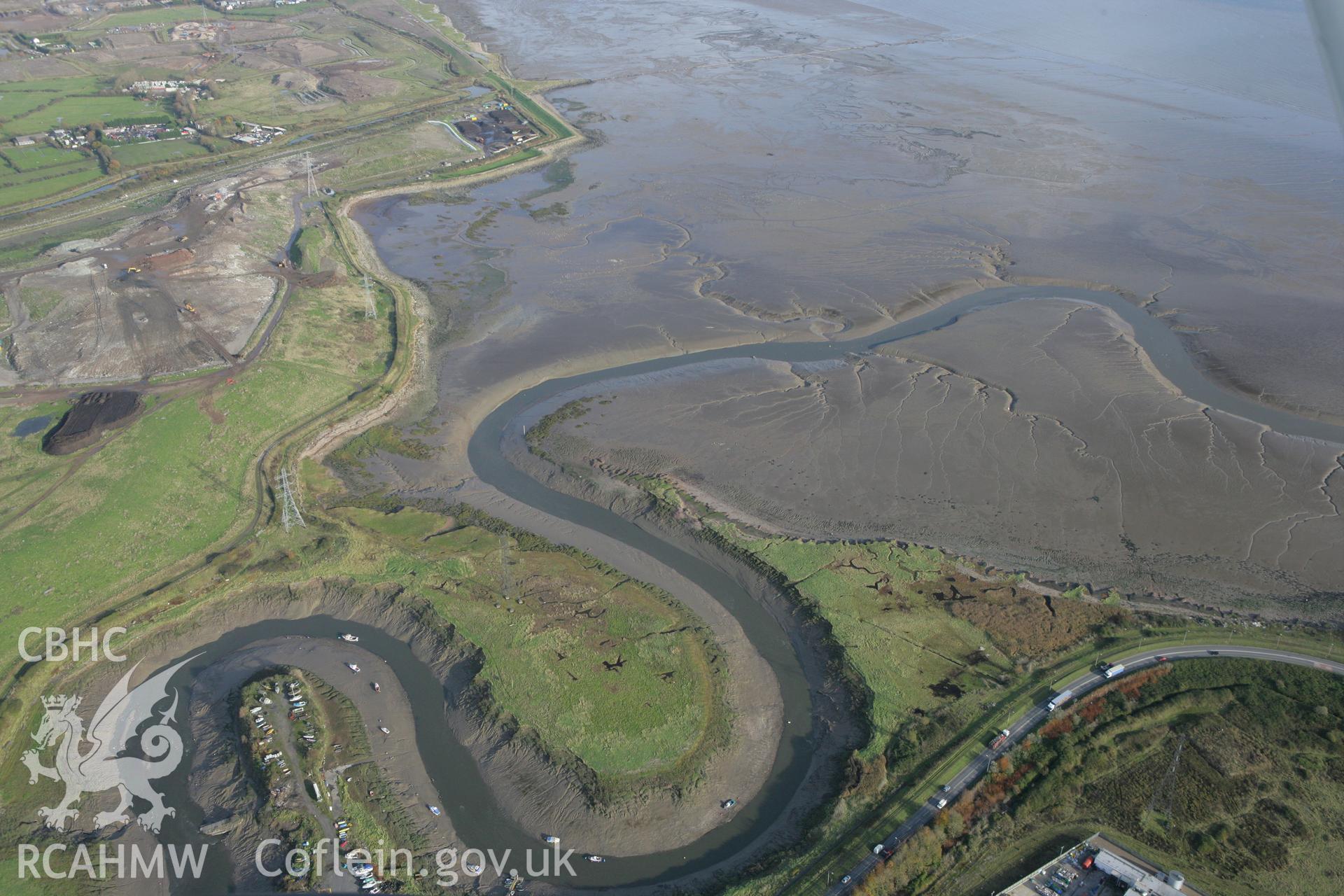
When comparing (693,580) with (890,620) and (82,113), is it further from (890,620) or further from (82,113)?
(82,113)

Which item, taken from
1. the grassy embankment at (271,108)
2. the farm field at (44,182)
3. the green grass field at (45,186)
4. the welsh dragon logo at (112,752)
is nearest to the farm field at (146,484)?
the welsh dragon logo at (112,752)

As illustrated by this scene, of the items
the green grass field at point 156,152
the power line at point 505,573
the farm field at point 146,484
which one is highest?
the green grass field at point 156,152

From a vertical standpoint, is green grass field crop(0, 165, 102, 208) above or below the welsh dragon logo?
above

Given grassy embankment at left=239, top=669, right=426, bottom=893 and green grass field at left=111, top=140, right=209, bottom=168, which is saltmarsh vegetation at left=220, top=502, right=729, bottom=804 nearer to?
grassy embankment at left=239, top=669, right=426, bottom=893

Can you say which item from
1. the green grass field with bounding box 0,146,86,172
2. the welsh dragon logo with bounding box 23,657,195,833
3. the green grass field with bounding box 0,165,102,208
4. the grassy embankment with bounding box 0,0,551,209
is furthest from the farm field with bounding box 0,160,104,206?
the welsh dragon logo with bounding box 23,657,195,833

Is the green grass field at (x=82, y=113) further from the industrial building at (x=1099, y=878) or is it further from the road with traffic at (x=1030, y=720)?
the industrial building at (x=1099, y=878)

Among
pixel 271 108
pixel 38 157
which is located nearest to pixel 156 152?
pixel 38 157

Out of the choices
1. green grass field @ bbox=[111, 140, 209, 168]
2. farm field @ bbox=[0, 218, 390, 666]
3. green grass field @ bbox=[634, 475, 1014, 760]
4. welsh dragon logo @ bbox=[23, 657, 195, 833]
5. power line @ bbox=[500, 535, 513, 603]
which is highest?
green grass field @ bbox=[634, 475, 1014, 760]

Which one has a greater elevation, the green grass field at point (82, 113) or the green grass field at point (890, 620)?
the green grass field at point (890, 620)
